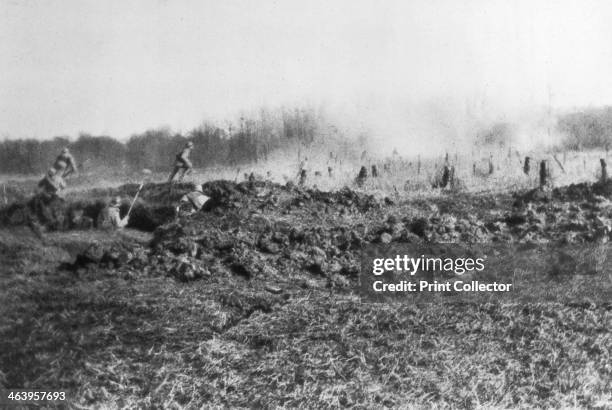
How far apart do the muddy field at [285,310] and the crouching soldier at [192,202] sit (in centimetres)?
7

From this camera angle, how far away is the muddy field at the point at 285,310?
494 centimetres

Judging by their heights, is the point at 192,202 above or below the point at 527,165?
below

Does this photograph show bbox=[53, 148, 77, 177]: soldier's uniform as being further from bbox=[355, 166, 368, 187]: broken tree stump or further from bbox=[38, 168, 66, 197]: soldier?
bbox=[355, 166, 368, 187]: broken tree stump

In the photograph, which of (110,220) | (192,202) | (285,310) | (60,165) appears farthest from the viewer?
(192,202)

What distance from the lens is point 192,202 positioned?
6.38m

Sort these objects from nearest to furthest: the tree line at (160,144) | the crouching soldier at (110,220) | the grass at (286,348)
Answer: the grass at (286,348) → the tree line at (160,144) → the crouching soldier at (110,220)

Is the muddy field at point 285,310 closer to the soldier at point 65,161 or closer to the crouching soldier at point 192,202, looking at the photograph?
the crouching soldier at point 192,202

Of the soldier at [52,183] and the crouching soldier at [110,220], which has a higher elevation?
the soldier at [52,183]

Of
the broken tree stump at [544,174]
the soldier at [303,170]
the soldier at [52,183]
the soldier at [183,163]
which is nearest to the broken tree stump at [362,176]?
the soldier at [303,170]

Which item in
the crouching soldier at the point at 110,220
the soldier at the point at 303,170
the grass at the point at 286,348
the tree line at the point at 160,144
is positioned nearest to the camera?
the grass at the point at 286,348

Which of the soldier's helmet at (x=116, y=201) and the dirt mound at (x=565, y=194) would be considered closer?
the soldier's helmet at (x=116, y=201)

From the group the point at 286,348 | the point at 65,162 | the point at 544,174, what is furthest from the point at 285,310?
the point at 544,174

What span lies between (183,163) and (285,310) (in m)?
1.77

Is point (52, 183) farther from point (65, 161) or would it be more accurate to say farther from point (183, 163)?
point (183, 163)
